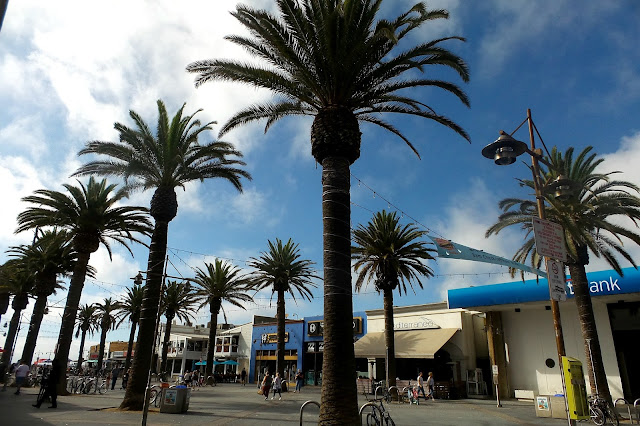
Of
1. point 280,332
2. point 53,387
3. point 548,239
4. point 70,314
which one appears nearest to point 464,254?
point 548,239

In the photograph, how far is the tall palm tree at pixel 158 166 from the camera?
17797 millimetres

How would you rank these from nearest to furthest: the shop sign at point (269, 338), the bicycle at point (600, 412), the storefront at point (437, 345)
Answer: the bicycle at point (600, 412), the storefront at point (437, 345), the shop sign at point (269, 338)

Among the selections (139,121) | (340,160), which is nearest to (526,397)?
(340,160)

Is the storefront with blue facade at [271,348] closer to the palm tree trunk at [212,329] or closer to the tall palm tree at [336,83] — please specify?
the palm tree trunk at [212,329]

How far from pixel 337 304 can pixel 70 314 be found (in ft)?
63.7

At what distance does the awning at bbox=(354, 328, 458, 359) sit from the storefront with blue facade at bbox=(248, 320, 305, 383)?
15.8 m

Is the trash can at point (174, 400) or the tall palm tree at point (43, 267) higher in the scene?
the tall palm tree at point (43, 267)

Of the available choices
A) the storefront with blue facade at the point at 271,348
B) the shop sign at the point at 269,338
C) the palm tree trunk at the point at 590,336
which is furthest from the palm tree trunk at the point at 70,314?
the shop sign at the point at 269,338

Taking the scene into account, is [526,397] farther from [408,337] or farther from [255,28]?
[255,28]

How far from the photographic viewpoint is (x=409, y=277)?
89.7 ft

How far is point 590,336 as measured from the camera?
61.5 ft

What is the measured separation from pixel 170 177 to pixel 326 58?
10655 millimetres

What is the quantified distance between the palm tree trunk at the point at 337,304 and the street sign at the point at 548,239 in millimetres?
4277

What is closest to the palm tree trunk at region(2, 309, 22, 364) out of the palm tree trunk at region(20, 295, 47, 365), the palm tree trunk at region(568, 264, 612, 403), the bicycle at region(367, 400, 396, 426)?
the palm tree trunk at region(20, 295, 47, 365)
